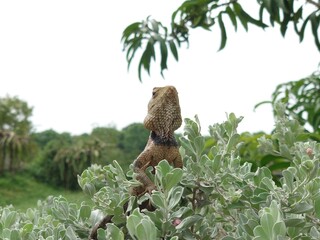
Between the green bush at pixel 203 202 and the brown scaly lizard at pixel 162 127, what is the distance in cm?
2

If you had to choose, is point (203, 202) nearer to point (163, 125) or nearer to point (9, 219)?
point (163, 125)

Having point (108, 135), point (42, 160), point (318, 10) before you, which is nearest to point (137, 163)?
point (318, 10)

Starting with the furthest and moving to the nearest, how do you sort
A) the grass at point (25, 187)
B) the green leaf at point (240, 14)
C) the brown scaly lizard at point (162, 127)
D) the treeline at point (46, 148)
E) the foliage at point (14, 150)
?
the foliage at point (14, 150) < the treeline at point (46, 148) < the grass at point (25, 187) < the green leaf at point (240, 14) < the brown scaly lizard at point (162, 127)

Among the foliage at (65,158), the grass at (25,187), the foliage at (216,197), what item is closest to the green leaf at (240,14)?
the foliage at (216,197)

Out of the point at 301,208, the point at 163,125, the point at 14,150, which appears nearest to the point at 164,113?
the point at 163,125

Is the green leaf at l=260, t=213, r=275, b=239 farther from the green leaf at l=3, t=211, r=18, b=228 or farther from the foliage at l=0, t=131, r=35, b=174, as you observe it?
the foliage at l=0, t=131, r=35, b=174

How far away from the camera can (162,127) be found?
71cm

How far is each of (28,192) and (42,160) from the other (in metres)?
1.94

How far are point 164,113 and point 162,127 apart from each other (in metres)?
0.02

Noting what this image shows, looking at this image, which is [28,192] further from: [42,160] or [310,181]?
[310,181]

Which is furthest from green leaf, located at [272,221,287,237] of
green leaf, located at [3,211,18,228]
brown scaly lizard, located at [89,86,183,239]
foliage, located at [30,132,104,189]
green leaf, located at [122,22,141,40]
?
foliage, located at [30,132,104,189]

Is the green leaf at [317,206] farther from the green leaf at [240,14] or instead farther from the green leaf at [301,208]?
the green leaf at [240,14]

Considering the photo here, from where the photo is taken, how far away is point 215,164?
0.63 m

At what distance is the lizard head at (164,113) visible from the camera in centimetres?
72
